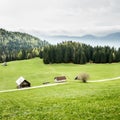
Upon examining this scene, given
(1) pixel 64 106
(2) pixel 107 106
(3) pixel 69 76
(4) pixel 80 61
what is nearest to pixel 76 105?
(1) pixel 64 106

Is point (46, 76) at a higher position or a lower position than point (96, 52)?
lower

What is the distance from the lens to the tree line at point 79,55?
15562cm

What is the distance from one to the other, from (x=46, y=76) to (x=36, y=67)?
32.5 meters

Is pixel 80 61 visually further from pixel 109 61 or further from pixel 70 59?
pixel 109 61

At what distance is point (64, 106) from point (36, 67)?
121503mm

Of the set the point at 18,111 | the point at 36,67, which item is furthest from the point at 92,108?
the point at 36,67

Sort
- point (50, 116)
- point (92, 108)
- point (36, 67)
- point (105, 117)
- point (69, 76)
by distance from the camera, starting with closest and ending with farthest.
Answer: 1. point (105, 117)
2. point (50, 116)
3. point (92, 108)
4. point (69, 76)
5. point (36, 67)

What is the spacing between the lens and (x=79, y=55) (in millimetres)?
156375

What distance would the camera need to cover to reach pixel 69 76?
110 metres

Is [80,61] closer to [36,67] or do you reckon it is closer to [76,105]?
[36,67]

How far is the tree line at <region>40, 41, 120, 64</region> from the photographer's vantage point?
155625 millimetres

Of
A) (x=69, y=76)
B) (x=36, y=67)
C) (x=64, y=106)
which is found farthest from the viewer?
(x=36, y=67)

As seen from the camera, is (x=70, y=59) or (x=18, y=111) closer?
(x=18, y=111)

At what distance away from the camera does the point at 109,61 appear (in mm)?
158125
